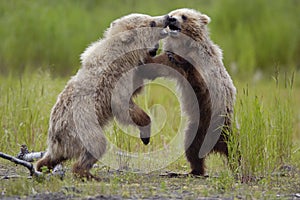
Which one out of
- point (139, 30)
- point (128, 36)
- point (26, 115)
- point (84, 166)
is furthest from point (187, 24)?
point (26, 115)

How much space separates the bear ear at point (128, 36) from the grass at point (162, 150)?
882mm

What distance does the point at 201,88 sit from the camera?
7094 mm

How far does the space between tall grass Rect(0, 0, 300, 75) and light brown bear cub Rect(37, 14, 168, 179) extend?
18.6 feet

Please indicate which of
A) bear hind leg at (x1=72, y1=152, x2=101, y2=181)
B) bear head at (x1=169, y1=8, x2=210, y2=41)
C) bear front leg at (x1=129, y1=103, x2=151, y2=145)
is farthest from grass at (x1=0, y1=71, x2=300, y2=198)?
bear head at (x1=169, y1=8, x2=210, y2=41)

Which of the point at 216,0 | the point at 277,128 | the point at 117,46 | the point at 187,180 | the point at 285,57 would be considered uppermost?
the point at 216,0

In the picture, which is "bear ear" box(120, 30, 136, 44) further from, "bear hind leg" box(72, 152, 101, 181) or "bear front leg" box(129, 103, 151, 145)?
"bear hind leg" box(72, 152, 101, 181)

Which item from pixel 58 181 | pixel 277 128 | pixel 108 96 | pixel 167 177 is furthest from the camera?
pixel 277 128

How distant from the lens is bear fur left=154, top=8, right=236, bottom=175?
22.8 ft

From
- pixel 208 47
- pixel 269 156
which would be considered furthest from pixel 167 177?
pixel 208 47

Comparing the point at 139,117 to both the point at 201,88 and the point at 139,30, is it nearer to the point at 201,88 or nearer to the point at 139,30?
the point at 201,88

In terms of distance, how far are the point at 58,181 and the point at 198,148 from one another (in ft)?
5.55

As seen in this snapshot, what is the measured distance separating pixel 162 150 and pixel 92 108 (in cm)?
216

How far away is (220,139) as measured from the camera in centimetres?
691

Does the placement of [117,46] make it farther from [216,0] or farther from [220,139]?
[216,0]
